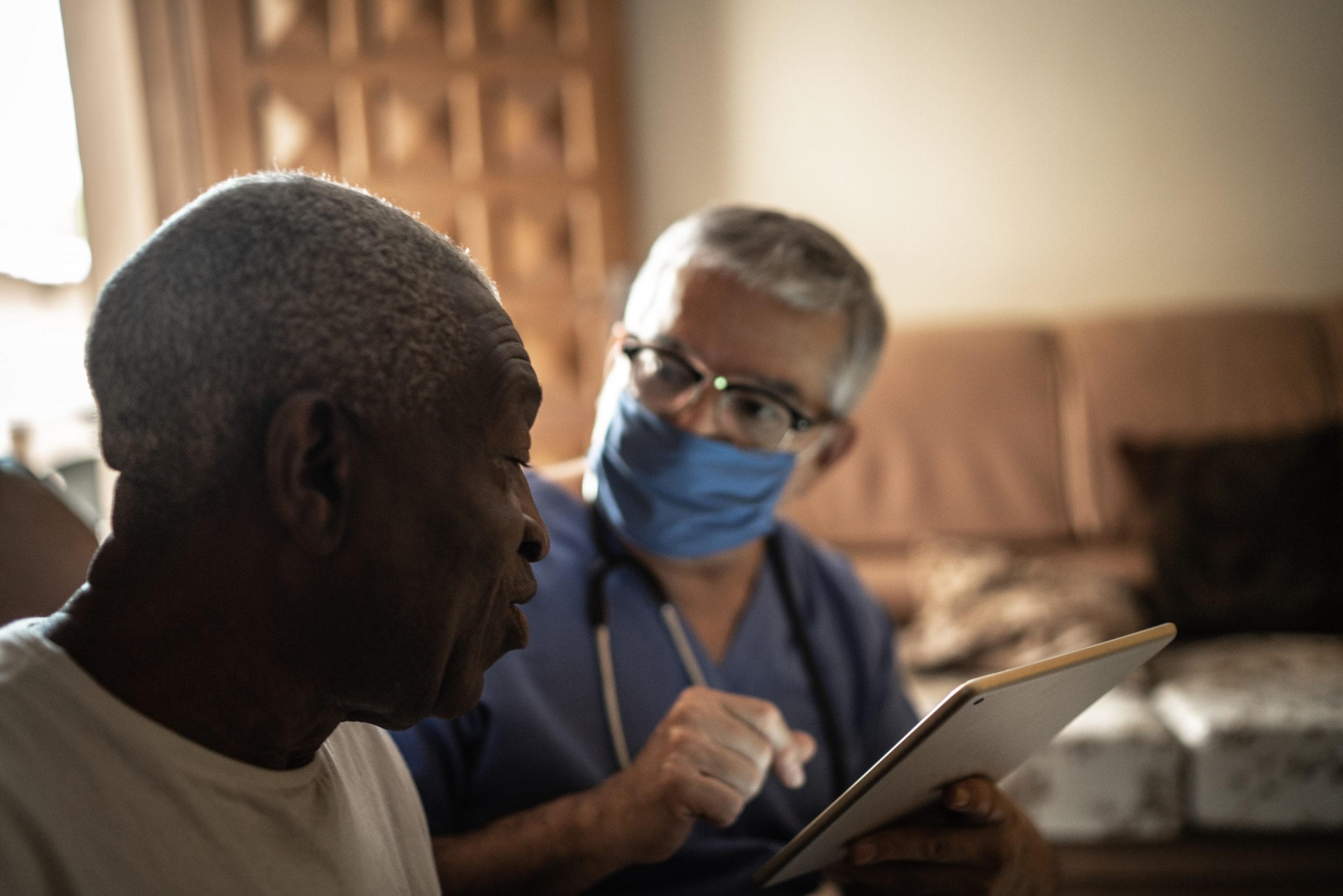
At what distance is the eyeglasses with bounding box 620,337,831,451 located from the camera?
1.12m

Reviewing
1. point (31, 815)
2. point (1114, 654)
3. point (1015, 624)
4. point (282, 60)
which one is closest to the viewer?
point (31, 815)

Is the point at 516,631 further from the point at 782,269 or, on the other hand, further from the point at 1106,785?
the point at 1106,785

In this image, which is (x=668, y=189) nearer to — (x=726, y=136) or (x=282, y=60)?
(x=726, y=136)

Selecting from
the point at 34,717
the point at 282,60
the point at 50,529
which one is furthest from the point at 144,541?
the point at 282,60

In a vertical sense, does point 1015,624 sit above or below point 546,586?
below

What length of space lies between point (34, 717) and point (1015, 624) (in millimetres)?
2054

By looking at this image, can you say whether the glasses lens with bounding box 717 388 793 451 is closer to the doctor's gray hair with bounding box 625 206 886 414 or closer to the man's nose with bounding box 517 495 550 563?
the doctor's gray hair with bounding box 625 206 886 414

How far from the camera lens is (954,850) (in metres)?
0.89

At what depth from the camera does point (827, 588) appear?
4.19 feet

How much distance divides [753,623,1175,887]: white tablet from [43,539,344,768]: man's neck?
389mm

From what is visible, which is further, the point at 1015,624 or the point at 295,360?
the point at 1015,624

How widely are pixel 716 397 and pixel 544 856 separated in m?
0.51

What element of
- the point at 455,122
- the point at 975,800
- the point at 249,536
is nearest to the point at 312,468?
the point at 249,536

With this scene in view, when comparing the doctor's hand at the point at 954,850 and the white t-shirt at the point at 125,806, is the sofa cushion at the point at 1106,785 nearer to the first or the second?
the doctor's hand at the point at 954,850
